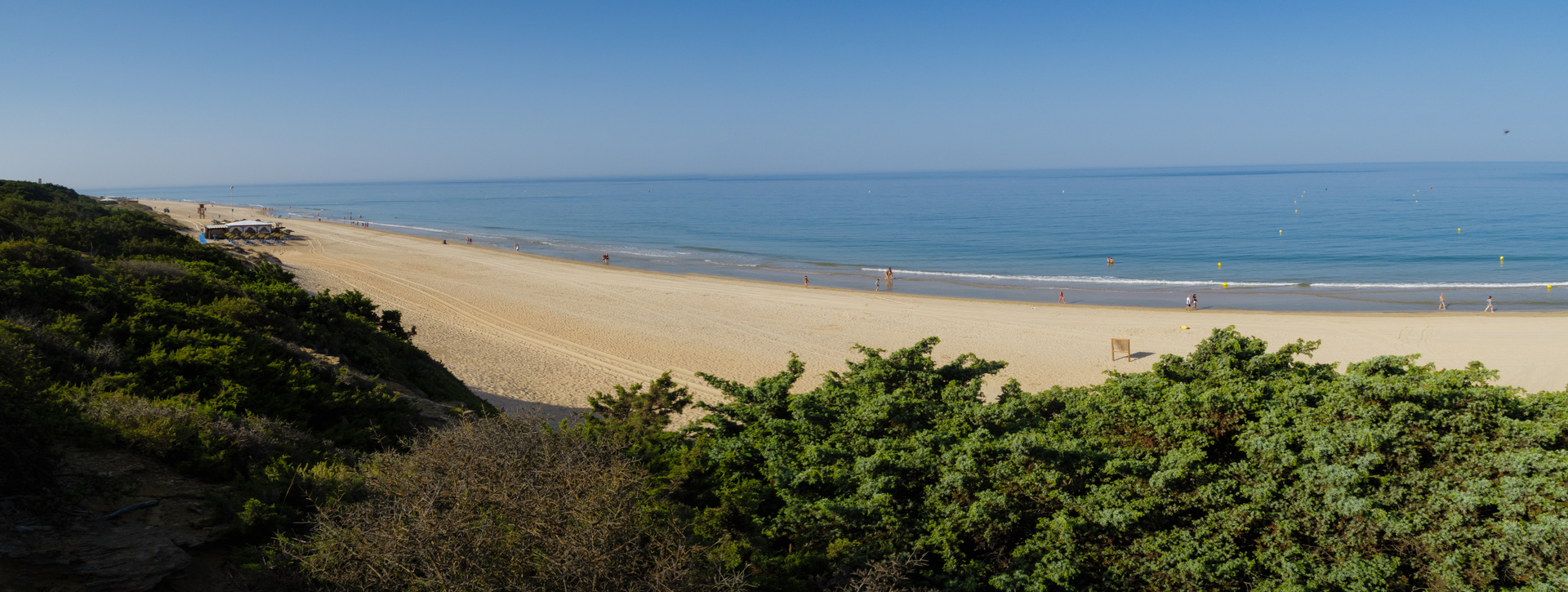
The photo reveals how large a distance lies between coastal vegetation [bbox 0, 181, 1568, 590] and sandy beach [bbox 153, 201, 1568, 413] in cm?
729

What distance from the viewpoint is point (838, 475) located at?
6.75 metres

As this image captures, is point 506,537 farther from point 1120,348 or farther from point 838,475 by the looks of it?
point 1120,348

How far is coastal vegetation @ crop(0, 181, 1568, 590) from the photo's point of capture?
424 centimetres

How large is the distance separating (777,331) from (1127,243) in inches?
1336

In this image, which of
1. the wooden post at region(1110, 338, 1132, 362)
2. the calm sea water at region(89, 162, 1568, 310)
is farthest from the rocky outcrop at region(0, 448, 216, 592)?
the calm sea water at region(89, 162, 1568, 310)

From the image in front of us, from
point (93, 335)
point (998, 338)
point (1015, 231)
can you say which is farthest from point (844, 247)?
point (93, 335)

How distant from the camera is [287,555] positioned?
437cm

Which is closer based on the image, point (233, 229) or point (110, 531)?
point (110, 531)

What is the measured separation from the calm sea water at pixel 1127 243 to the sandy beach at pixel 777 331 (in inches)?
180

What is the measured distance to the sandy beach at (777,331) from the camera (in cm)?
1809

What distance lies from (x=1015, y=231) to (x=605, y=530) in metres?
56.2

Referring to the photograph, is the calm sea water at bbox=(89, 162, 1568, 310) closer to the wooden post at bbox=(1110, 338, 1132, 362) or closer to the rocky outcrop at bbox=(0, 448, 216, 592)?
the wooden post at bbox=(1110, 338, 1132, 362)

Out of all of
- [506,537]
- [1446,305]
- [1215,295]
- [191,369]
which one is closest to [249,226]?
[191,369]

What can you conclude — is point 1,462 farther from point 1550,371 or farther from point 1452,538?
point 1550,371
